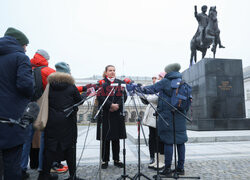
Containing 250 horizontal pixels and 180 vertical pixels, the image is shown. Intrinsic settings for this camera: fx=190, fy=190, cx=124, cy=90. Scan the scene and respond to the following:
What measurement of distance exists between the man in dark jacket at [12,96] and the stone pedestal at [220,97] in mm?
7973

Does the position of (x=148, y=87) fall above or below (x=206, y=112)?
above

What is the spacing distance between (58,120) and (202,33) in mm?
9911

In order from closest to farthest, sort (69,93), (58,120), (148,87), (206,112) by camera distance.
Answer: (58,120) → (69,93) → (148,87) → (206,112)

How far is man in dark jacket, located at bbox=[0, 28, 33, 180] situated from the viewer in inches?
73.7

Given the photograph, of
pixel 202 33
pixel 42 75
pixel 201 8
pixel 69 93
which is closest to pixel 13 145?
pixel 69 93

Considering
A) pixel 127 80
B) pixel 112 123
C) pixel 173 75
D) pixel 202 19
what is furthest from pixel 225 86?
pixel 127 80

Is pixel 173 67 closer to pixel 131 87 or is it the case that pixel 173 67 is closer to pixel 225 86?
pixel 131 87

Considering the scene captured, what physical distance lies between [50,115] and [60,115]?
138 mm

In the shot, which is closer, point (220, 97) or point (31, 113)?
point (31, 113)

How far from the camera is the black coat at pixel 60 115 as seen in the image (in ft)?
8.68

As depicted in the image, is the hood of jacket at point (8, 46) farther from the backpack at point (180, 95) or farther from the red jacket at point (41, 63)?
the backpack at point (180, 95)

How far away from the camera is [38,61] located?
3.31 m

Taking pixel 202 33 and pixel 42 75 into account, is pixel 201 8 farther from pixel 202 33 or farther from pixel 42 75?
pixel 42 75

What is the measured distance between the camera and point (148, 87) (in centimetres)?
316
